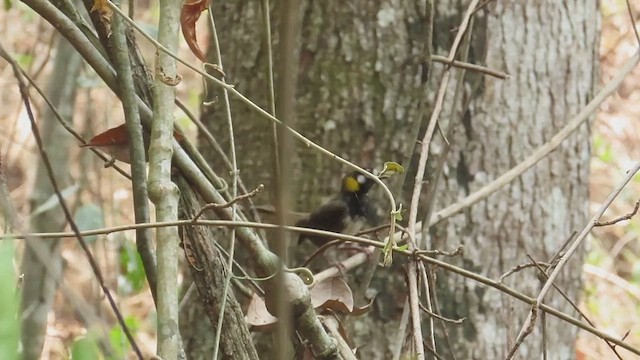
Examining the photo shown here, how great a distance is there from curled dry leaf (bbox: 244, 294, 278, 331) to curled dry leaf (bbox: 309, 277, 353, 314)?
0.12 meters

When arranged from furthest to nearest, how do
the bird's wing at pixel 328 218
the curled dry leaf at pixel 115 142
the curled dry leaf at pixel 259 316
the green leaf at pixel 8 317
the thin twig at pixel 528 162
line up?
the bird's wing at pixel 328 218, the thin twig at pixel 528 162, the curled dry leaf at pixel 259 316, the curled dry leaf at pixel 115 142, the green leaf at pixel 8 317

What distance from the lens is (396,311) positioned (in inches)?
90.5

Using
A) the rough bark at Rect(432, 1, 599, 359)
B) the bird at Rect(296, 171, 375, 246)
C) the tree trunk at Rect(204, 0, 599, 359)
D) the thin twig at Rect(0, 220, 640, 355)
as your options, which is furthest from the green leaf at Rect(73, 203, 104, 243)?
the thin twig at Rect(0, 220, 640, 355)

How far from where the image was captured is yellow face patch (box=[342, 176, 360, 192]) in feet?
7.43

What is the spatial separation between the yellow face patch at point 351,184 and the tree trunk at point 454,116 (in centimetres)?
5

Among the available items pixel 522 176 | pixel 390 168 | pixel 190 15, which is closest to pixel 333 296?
pixel 390 168

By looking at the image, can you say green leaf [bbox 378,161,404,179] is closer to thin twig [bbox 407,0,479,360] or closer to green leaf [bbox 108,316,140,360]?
thin twig [bbox 407,0,479,360]

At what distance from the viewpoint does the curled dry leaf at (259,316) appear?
1643 mm

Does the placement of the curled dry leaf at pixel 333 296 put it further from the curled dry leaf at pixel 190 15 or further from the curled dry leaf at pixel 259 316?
the curled dry leaf at pixel 190 15

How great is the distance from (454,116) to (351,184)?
31 centimetres

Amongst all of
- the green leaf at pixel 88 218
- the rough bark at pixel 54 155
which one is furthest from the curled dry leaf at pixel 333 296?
the green leaf at pixel 88 218

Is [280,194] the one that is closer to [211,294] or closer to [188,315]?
[211,294]

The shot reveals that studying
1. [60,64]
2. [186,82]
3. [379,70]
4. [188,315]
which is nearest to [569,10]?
[379,70]

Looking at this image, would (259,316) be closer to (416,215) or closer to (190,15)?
(416,215)
